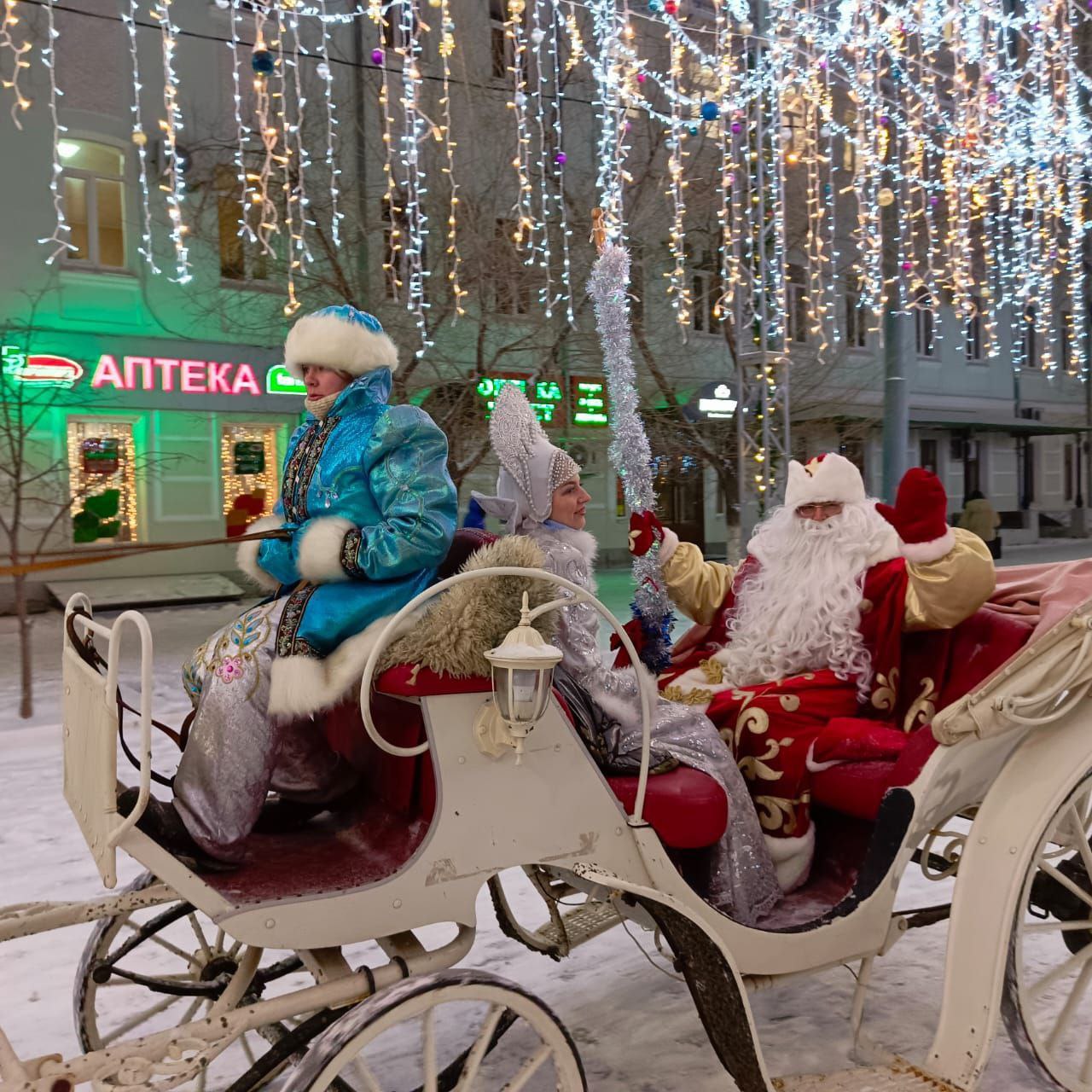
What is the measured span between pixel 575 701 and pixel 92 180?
11.8 meters

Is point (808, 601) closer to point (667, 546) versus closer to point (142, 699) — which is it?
point (667, 546)

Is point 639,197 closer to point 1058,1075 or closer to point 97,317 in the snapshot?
point 97,317

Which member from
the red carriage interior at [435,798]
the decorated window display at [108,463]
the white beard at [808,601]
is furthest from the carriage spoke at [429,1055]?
the decorated window display at [108,463]

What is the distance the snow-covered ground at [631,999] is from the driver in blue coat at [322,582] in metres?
1.28

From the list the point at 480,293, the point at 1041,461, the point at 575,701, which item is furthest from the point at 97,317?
the point at 1041,461

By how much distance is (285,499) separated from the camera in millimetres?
2463

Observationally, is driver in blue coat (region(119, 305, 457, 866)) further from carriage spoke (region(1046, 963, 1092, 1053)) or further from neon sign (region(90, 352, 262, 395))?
neon sign (region(90, 352, 262, 395))

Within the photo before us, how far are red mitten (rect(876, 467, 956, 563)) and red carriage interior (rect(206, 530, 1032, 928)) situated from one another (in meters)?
0.27

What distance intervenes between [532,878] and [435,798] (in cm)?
92

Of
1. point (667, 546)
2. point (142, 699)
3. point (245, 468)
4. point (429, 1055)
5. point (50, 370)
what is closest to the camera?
point (142, 699)

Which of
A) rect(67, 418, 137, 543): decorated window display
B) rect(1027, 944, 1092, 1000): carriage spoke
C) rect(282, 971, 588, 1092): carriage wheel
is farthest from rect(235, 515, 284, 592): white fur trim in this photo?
rect(67, 418, 137, 543): decorated window display

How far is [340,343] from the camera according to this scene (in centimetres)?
232

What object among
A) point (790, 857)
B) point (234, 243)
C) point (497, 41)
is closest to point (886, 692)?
point (790, 857)

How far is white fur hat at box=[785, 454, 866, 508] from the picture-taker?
11.0 feet
